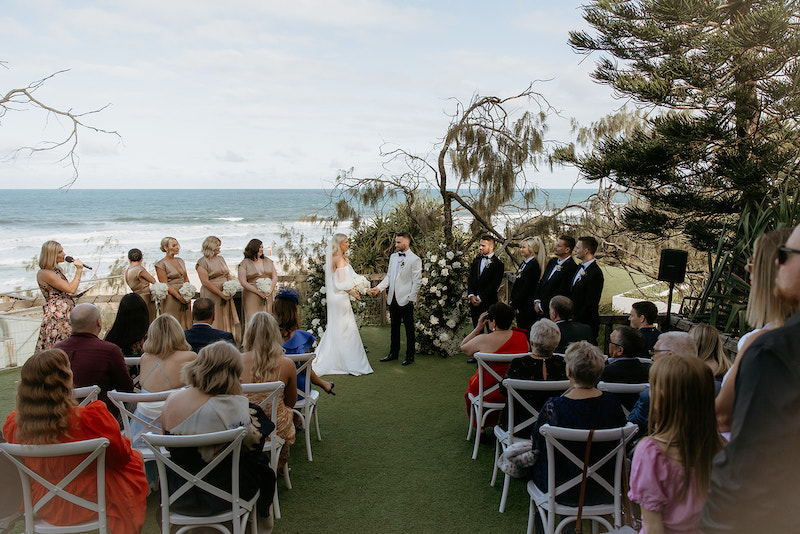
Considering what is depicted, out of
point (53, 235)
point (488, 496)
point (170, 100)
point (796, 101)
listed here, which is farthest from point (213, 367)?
point (53, 235)

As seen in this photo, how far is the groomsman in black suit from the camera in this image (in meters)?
6.75

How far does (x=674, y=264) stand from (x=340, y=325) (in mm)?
3823

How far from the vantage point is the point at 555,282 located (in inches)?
232

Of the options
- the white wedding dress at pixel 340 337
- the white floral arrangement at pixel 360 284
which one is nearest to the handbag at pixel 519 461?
the white wedding dress at pixel 340 337

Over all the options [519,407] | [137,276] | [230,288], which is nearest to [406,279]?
[230,288]

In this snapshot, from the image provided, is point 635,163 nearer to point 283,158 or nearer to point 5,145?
→ point 5,145

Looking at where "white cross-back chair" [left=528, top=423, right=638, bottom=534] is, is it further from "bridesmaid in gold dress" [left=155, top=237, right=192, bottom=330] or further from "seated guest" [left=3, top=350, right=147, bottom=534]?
"bridesmaid in gold dress" [left=155, top=237, right=192, bottom=330]

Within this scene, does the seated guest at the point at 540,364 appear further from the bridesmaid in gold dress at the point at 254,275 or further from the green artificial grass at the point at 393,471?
the bridesmaid in gold dress at the point at 254,275

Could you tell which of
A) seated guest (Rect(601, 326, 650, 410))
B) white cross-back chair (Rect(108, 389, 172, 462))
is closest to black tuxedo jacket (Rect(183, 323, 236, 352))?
white cross-back chair (Rect(108, 389, 172, 462))

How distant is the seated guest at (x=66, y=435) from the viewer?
2.38 m

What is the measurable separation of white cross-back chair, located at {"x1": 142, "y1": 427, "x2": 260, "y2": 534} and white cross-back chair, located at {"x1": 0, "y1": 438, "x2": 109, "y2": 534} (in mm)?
223

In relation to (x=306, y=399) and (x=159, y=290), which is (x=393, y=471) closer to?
(x=306, y=399)

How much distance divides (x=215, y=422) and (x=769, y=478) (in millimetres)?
2280

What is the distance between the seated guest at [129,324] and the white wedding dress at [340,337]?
8.14 ft
